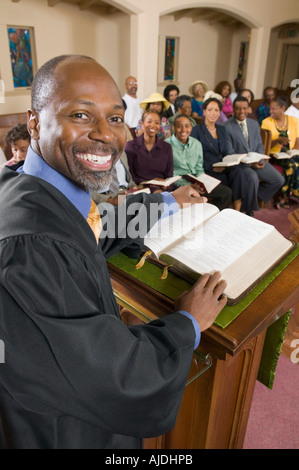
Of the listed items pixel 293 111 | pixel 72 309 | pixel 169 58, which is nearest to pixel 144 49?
pixel 169 58

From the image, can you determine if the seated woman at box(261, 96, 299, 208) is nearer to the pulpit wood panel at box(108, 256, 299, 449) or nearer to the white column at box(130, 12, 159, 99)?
the white column at box(130, 12, 159, 99)

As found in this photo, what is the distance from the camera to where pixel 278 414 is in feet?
6.22

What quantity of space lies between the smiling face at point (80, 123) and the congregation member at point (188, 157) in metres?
3.09

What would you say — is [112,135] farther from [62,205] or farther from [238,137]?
[238,137]

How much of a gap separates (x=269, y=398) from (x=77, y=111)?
6.21ft

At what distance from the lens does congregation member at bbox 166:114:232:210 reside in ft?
13.0

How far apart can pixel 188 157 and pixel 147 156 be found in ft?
1.93

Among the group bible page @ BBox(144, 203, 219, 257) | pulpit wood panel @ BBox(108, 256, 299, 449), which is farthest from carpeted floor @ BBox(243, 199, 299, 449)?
bible page @ BBox(144, 203, 219, 257)

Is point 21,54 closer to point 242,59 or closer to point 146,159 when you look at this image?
point 146,159

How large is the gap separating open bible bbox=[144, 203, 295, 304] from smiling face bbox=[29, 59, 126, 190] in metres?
0.35

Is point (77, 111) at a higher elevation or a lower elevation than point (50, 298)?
higher

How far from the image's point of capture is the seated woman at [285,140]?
483cm

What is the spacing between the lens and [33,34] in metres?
7.20
